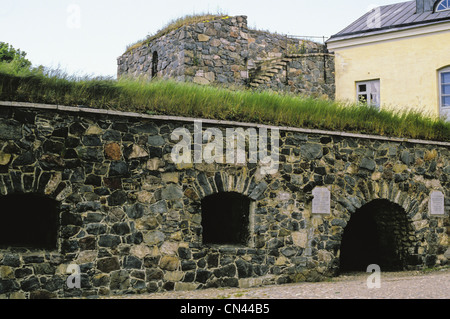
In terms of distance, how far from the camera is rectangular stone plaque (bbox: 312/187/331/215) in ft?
38.3

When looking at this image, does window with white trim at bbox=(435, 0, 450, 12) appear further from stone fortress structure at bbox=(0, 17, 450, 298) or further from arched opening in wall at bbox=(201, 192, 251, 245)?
arched opening in wall at bbox=(201, 192, 251, 245)

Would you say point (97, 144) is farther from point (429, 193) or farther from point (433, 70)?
point (433, 70)

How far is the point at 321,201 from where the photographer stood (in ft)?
38.5

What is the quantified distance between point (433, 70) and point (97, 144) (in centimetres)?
1467

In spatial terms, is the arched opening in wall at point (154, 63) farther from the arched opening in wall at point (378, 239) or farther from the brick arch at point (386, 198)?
the brick arch at point (386, 198)

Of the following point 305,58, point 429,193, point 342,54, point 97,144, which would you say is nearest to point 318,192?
point 429,193

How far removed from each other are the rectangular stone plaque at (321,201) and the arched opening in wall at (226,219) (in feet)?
5.12

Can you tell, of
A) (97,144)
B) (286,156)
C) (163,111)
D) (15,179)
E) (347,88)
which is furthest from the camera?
(347,88)

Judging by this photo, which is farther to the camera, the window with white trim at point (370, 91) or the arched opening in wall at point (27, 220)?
the window with white trim at point (370, 91)

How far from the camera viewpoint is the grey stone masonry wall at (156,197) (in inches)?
353

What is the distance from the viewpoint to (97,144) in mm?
9578

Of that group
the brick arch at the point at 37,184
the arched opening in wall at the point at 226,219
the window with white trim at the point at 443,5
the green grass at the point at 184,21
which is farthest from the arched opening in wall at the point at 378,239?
the window with white trim at the point at 443,5

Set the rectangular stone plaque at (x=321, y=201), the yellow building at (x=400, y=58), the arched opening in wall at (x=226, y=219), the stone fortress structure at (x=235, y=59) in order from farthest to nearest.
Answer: the yellow building at (x=400, y=58) < the stone fortress structure at (x=235, y=59) < the rectangular stone plaque at (x=321, y=201) < the arched opening in wall at (x=226, y=219)
